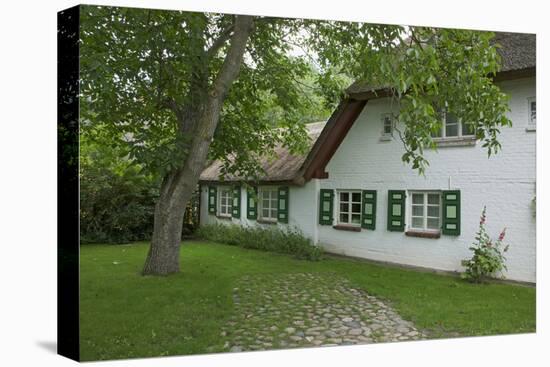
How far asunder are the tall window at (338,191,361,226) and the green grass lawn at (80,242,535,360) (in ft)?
1.71

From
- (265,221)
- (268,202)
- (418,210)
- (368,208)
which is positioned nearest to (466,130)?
(418,210)

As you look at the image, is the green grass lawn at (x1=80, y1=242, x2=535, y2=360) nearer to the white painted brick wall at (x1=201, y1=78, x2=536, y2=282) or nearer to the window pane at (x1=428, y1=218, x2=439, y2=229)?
the white painted brick wall at (x1=201, y1=78, x2=536, y2=282)

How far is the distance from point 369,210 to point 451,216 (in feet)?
3.41

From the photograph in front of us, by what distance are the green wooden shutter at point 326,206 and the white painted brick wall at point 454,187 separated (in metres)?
0.06

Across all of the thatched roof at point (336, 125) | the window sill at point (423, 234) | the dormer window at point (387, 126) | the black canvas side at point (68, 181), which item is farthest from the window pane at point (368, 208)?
the black canvas side at point (68, 181)

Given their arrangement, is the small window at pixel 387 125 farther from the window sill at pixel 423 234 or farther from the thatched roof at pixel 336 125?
the window sill at pixel 423 234

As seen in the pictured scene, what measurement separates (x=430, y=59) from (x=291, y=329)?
3.41m

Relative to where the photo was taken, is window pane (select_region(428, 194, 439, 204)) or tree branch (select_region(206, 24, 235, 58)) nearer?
tree branch (select_region(206, 24, 235, 58))

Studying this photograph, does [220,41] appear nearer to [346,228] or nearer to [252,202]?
[252,202]

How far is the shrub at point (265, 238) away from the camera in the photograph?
720 cm

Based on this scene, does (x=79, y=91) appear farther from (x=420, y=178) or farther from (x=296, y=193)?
(x=420, y=178)

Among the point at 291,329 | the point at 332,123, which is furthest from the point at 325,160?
the point at 291,329

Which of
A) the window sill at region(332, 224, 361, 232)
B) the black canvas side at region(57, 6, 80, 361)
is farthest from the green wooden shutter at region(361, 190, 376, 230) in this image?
the black canvas side at region(57, 6, 80, 361)

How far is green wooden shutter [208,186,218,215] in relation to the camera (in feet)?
22.2
